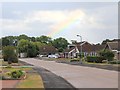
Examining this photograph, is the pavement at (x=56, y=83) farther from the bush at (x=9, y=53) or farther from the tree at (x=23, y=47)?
the tree at (x=23, y=47)

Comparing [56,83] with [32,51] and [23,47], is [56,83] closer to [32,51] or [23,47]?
[32,51]

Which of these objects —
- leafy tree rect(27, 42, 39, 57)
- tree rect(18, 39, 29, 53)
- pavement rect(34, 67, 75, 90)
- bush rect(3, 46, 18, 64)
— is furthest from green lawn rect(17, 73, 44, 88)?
tree rect(18, 39, 29, 53)

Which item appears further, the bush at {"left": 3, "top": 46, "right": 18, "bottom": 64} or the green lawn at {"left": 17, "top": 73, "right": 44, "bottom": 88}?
the bush at {"left": 3, "top": 46, "right": 18, "bottom": 64}

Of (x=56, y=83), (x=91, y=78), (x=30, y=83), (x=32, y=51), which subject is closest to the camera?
(x=30, y=83)

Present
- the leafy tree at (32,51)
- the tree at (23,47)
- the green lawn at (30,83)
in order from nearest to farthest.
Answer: the green lawn at (30,83), the leafy tree at (32,51), the tree at (23,47)

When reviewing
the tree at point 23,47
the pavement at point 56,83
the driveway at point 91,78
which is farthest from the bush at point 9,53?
the tree at point 23,47

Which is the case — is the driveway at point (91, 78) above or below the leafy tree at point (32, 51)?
below

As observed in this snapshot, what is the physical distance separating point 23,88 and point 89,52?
329 ft

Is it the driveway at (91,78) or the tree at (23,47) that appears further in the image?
the tree at (23,47)

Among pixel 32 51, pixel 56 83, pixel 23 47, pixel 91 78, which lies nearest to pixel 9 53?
pixel 91 78

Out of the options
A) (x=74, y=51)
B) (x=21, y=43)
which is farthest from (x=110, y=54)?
(x=21, y=43)

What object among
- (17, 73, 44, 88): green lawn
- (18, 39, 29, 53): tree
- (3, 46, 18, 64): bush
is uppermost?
(18, 39, 29, 53): tree

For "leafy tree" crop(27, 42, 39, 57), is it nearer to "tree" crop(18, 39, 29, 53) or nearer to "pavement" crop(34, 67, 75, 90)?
"tree" crop(18, 39, 29, 53)

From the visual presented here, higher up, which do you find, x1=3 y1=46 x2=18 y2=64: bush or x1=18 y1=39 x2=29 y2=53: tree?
x1=18 y1=39 x2=29 y2=53: tree
